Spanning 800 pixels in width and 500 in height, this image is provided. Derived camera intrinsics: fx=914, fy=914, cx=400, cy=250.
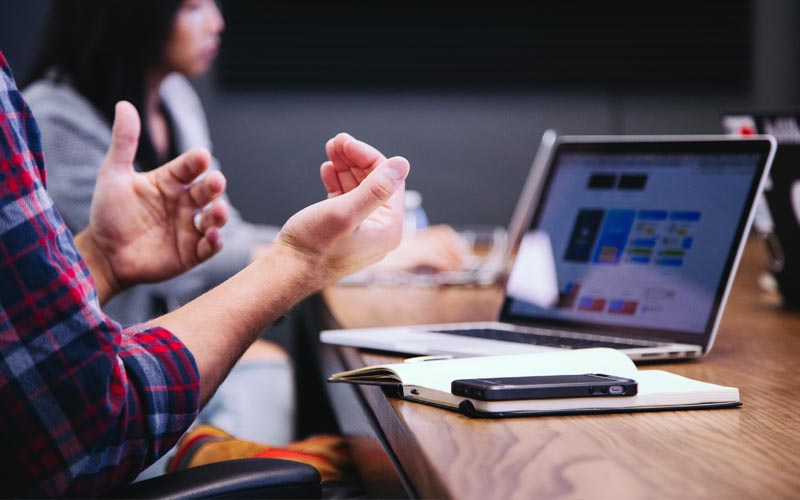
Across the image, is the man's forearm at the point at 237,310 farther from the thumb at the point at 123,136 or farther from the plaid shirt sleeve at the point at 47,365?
the thumb at the point at 123,136

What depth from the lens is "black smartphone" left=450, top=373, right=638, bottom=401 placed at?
78 cm

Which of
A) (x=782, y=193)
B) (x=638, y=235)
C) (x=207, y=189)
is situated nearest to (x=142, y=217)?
(x=207, y=189)

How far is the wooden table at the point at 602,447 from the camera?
23.7 inches

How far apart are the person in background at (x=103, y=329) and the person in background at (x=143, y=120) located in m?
0.99

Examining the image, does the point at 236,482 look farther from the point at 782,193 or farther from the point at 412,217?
the point at 412,217

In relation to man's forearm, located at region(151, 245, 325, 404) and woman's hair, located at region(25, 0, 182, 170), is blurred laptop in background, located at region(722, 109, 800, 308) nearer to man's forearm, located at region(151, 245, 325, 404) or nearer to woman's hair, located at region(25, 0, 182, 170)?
man's forearm, located at region(151, 245, 325, 404)

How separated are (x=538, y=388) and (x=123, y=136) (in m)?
0.85

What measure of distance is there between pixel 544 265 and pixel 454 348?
37cm

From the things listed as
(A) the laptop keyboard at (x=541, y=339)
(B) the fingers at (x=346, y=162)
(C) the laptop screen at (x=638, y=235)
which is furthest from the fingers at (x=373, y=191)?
(C) the laptop screen at (x=638, y=235)

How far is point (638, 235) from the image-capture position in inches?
50.4

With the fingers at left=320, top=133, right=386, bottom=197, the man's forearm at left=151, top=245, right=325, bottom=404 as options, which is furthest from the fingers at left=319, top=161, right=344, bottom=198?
the man's forearm at left=151, top=245, right=325, bottom=404

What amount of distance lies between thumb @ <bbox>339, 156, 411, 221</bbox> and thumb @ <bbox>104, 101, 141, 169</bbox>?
1.88 feet

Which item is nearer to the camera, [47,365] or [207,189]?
[47,365]

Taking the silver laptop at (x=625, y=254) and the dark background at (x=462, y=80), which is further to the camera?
the dark background at (x=462, y=80)
